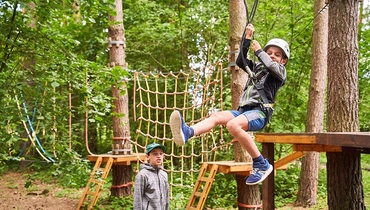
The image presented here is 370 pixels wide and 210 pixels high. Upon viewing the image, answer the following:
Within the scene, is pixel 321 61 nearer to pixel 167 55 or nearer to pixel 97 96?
pixel 167 55

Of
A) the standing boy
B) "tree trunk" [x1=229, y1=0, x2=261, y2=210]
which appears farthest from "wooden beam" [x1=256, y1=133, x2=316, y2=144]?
"tree trunk" [x1=229, y1=0, x2=261, y2=210]

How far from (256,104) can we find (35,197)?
199 inches

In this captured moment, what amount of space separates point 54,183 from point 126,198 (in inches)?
107

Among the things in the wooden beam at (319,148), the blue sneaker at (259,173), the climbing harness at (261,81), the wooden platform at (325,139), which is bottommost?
the blue sneaker at (259,173)

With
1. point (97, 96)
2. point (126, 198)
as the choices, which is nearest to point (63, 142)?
point (97, 96)

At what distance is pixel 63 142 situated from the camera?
124 inches

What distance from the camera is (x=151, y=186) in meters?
2.96

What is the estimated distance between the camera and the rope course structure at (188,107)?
190 inches

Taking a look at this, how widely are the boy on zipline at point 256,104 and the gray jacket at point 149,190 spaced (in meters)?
0.80

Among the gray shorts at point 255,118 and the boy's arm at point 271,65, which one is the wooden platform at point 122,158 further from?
the boy's arm at point 271,65

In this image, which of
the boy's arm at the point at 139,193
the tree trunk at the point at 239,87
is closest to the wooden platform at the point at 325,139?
the boy's arm at the point at 139,193

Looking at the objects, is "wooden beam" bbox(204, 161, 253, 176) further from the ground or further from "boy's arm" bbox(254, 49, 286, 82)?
the ground

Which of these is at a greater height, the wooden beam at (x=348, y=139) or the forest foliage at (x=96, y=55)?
the forest foliage at (x=96, y=55)

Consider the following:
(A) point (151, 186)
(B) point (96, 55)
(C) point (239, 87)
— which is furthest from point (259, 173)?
(B) point (96, 55)
